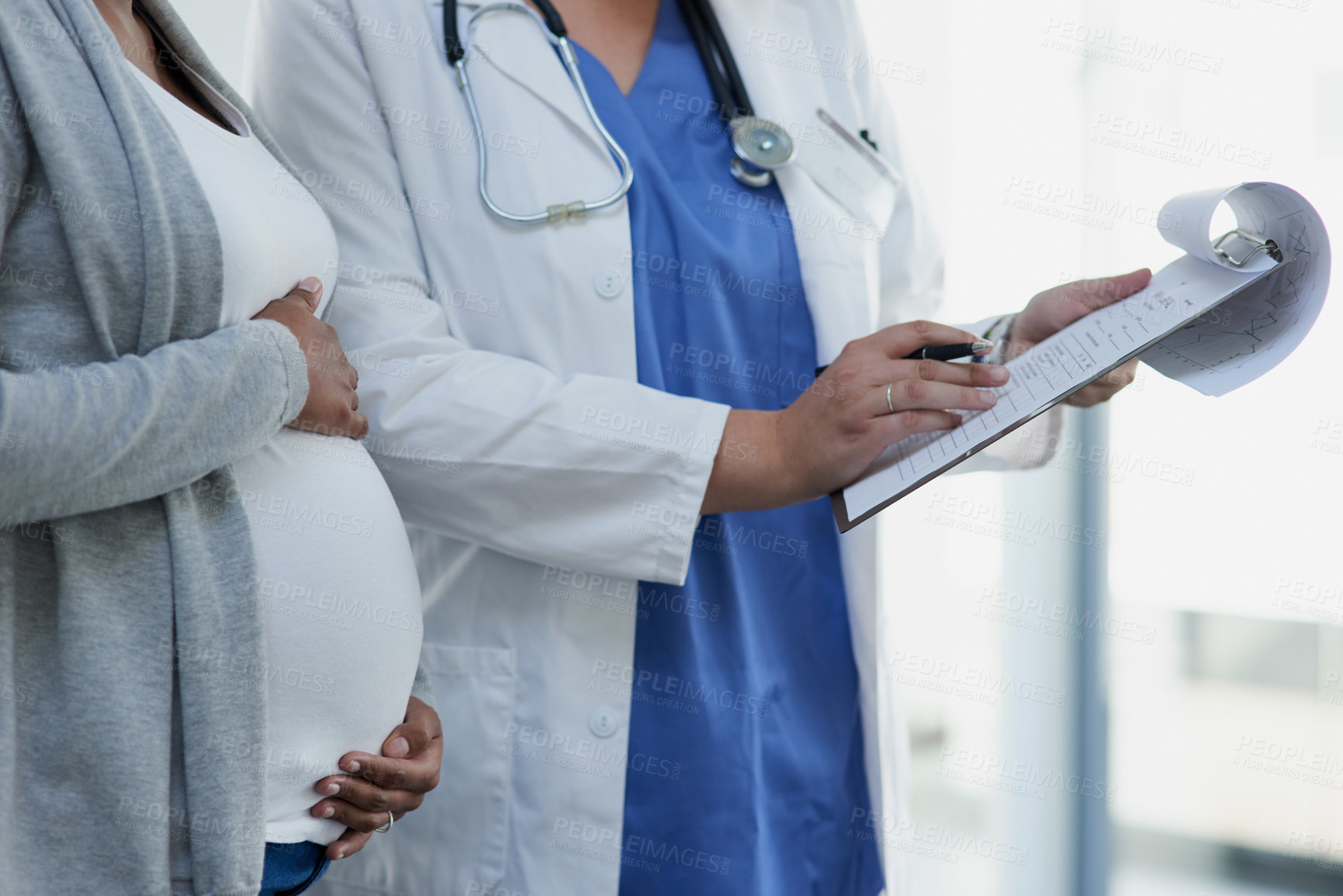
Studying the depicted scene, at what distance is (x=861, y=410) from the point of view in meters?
0.88

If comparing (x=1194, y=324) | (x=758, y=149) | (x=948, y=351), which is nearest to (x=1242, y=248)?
(x=1194, y=324)

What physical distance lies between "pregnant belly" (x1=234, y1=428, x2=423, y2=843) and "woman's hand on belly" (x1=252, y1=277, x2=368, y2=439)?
0.05 ft

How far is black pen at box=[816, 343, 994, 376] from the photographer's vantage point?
0.87 m

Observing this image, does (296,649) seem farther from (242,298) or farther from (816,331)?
(816,331)

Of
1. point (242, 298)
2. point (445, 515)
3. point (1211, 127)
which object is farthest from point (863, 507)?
point (1211, 127)

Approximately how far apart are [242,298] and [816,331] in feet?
1.95

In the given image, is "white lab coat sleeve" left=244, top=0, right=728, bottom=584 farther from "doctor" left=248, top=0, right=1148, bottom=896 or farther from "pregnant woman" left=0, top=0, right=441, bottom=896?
"pregnant woman" left=0, top=0, right=441, bottom=896

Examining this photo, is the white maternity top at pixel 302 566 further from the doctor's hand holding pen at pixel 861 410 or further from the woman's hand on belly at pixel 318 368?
the doctor's hand holding pen at pixel 861 410

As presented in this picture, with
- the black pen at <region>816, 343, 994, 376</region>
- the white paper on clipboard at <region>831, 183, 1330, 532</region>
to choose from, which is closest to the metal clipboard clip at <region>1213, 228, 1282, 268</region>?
the white paper on clipboard at <region>831, 183, 1330, 532</region>

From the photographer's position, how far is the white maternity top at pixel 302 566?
71cm

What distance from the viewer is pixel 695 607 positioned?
1.01 m

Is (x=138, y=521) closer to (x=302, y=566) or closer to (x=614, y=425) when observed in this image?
(x=302, y=566)

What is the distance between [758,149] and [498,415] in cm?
41

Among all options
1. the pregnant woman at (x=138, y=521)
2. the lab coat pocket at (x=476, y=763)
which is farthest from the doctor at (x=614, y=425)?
the pregnant woman at (x=138, y=521)
